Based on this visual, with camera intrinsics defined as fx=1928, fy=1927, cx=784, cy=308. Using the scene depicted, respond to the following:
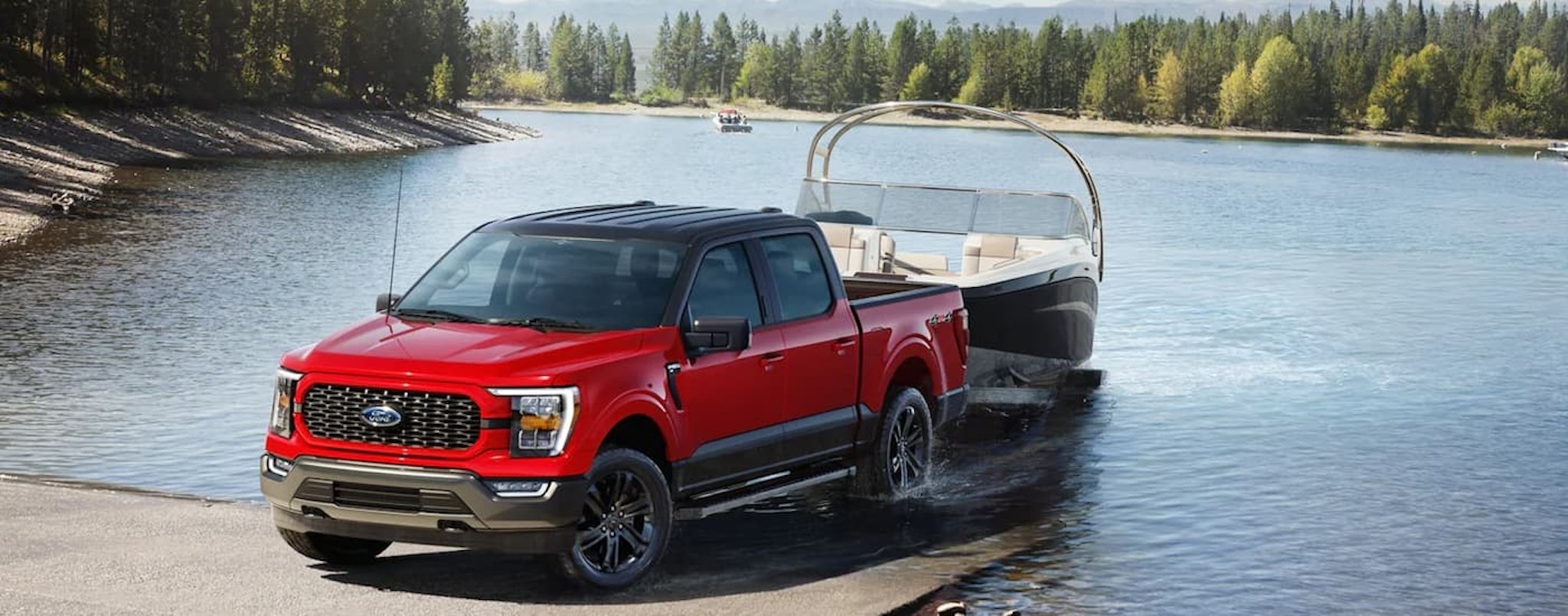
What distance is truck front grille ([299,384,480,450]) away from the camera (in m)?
9.27

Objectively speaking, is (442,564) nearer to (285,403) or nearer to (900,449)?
(285,403)

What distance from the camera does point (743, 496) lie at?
428 inches

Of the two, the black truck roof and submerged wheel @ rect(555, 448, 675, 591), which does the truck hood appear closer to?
submerged wheel @ rect(555, 448, 675, 591)

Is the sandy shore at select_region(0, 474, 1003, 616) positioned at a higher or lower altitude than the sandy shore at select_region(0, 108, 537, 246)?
higher

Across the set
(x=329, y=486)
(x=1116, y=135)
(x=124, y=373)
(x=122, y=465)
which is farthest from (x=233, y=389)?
(x=1116, y=135)

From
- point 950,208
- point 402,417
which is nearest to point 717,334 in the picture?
point 402,417

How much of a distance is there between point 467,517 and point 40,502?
390 cm

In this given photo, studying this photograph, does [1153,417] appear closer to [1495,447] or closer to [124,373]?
[1495,447]

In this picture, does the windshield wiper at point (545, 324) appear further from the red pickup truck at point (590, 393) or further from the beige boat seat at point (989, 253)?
the beige boat seat at point (989, 253)

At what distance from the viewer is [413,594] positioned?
9633 millimetres

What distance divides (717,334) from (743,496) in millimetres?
1164

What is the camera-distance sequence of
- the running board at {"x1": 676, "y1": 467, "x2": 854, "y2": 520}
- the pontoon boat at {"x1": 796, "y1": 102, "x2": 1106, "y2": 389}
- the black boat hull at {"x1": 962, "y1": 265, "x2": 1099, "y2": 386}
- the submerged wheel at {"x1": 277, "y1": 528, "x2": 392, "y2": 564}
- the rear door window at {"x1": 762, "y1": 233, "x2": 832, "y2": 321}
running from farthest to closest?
the pontoon boat at {"x1": 796, "y1": 102, "x2": 1106, "y2": 389}
the black boat hull at {"x1": 962, "y1": 265, "x2": 1099, "y2": 386}
the rear door window at {"x1": 762, "y1": 233, "x2": 832, "y2": 321}
the running board at {"x1": 676, "y1": 467, "x2": 854, "y2": 520}
the submerged wheel at {"x1": 277, "y1": 528, "x2": 392, "y2": 564}

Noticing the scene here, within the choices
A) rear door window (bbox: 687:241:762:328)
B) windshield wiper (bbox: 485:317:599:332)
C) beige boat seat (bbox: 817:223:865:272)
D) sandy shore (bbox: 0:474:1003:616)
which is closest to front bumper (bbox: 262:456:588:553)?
sandy shore (bbox: 0:474:1003:616)

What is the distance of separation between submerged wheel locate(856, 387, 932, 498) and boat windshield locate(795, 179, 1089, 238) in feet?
26.8
